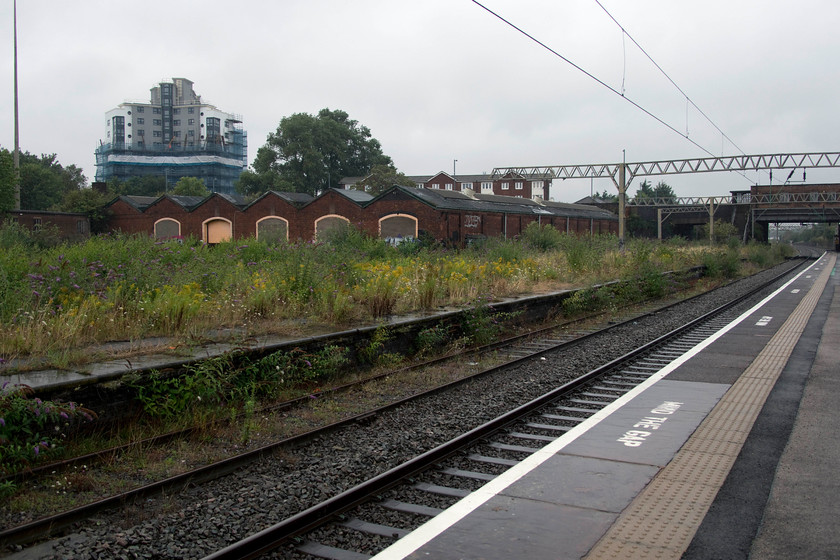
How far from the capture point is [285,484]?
5402 mm

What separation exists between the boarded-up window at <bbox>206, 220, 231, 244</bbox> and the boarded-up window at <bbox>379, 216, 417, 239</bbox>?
45.8 feet

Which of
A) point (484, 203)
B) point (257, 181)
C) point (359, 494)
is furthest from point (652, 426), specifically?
point (257, 181)

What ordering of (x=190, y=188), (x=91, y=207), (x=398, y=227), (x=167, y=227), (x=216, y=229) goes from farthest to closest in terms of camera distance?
1. (x=190, y=188)
2. (x=91, y=207)
3. (x=167, y=227)
4. (x=216, y=229)
5. (x=398, y=227)

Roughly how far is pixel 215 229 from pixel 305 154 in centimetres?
4471

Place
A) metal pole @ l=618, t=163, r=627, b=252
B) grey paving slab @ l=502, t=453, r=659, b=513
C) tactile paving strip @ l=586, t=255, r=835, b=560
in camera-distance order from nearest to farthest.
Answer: tactile paving strip @ l=586, t=255, r=835, b=560
grey paving slab @ l=502, t=453, r=659, b=513
metal pole @ l=618, t=163, r=627, b=252

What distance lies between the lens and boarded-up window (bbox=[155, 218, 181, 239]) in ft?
171

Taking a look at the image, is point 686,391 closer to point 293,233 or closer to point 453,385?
point 453,385

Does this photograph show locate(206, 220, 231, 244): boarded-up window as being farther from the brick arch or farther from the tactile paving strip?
the tactile paving strip

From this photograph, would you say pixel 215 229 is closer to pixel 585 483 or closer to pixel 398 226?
pixel 398 226

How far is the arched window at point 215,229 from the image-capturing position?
5102 cm

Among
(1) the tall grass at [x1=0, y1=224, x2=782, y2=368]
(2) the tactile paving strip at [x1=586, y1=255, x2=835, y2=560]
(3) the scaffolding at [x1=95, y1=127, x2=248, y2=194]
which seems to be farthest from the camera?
(3) the scaffolding at [x1=95, y1=127, x2=248, y2=194]

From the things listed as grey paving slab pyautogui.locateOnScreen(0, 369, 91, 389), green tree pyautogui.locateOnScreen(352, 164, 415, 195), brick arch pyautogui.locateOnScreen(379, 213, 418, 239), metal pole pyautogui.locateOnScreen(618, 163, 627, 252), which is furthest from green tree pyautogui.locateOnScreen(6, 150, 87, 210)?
grey paving slab pyautogui.locateOnScreen(0, 369, 91, 389)

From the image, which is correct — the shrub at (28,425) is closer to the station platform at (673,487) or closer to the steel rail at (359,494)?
the steel rail at (359,494)

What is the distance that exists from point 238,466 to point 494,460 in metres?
2.29
